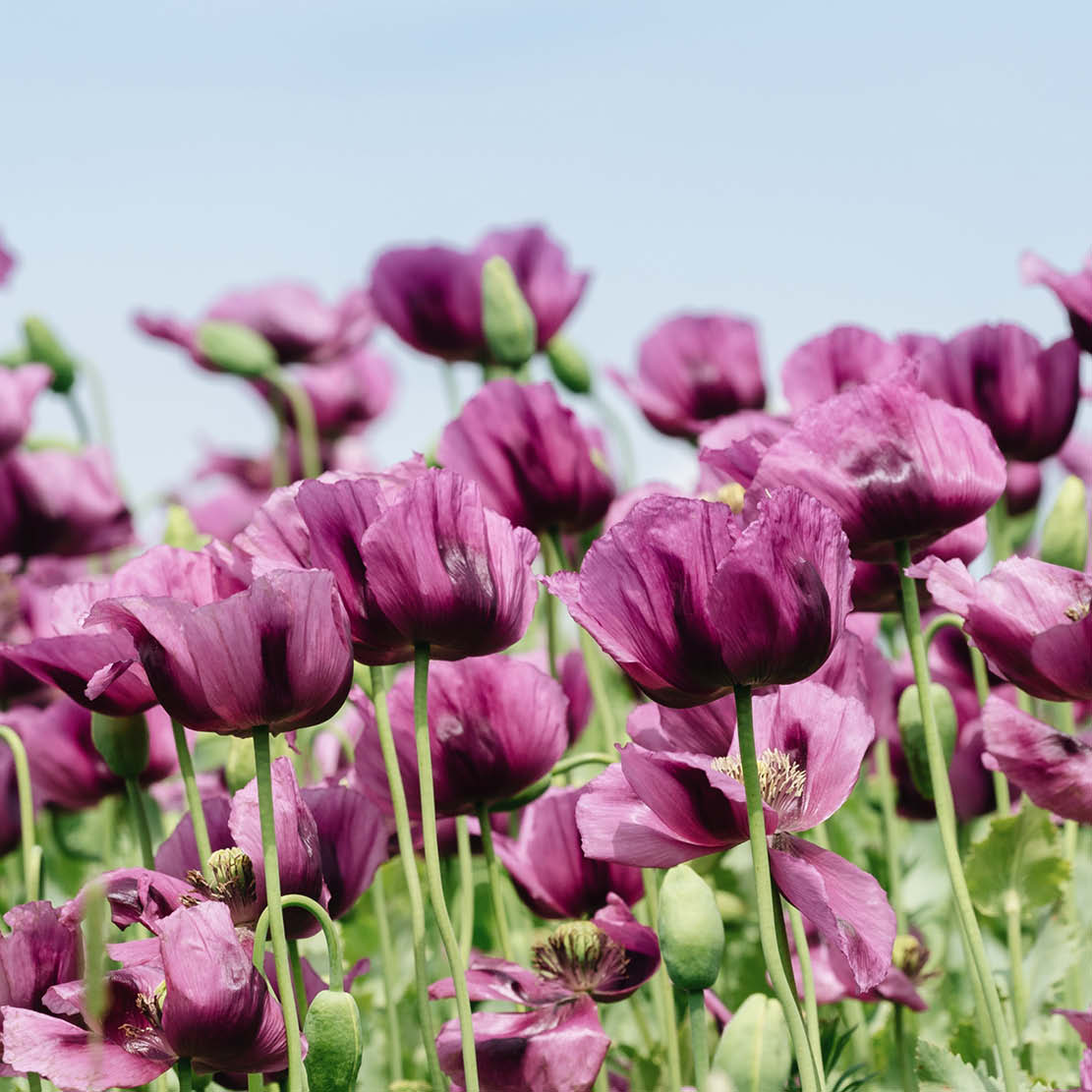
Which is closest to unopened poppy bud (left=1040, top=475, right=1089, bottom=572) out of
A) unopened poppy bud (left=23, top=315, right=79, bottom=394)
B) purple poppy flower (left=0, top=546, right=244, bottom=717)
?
purple poppy flower (left=0, top=546, right=244, bottom=717)

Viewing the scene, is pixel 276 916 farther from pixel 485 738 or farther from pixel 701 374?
pixel 701 374

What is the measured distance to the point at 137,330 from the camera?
298cm

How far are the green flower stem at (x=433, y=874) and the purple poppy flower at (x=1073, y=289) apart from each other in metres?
0.61

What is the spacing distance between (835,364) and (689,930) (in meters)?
0.69

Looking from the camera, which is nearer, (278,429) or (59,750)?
(59,750)

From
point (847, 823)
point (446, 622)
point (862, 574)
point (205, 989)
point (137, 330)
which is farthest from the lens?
point (137, 330)

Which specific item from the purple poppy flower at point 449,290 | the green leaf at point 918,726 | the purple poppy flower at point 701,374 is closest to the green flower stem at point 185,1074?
the green leaf at point 918,726

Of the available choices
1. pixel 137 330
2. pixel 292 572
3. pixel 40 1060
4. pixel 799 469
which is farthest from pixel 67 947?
pixel 137 330

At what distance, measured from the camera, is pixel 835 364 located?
1462 mm

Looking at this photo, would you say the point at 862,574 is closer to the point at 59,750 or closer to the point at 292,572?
the point at 292,572

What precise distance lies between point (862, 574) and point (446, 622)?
→ 36cm

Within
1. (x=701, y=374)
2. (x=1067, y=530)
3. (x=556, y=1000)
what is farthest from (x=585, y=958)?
(x=701, y=374)

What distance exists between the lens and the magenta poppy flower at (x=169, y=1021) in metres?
0.84

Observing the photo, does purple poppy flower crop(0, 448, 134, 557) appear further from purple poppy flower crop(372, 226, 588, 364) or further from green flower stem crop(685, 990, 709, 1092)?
green flower stem crop(685, 990, 709, 1092)
